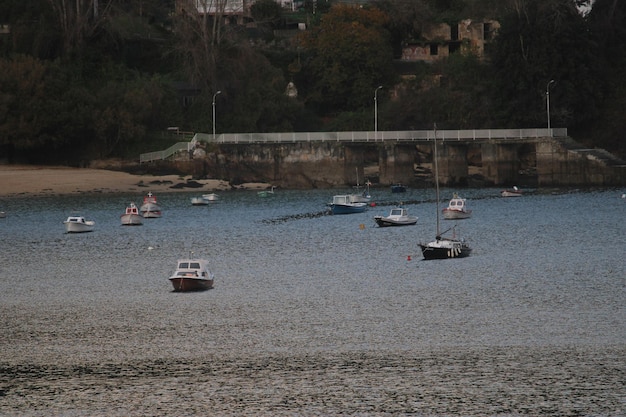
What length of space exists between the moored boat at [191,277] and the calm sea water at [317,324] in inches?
48.7

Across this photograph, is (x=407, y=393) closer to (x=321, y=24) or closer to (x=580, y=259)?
(x=580, y=259)

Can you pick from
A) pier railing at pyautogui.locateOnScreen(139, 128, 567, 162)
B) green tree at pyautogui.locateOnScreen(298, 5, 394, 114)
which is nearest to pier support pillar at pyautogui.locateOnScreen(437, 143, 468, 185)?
pier railing at pyautogui.locateOnScreen(139, 128, 567, 162)

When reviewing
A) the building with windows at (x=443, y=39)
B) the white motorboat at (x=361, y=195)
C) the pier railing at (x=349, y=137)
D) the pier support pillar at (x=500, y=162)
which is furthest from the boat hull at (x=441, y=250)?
the building with windows at (x=443, y=39)

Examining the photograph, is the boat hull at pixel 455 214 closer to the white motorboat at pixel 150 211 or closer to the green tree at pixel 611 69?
the white motorboat at pixel 150 211

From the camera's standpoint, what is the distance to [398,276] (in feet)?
255

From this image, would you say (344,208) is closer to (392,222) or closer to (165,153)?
(392,222)

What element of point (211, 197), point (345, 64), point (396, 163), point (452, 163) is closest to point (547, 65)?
point (452, 163)

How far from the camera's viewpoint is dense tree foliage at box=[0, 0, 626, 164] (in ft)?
494

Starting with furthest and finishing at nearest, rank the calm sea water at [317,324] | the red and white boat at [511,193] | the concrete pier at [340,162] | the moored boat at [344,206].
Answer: the concrete pier at [340,162], the red and white boat at [511,193], the moored boat at [344,206], the calm sea water at [317,324]

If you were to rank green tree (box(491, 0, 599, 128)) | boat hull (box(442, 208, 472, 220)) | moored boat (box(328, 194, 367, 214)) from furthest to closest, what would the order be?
green tree (box(491, 0, 599, 128)), moored boat (box(328, 194, 367, 214)), boat hull (box(442, 208, 472, 220))

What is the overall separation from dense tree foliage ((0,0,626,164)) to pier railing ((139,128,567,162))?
5.50 metres

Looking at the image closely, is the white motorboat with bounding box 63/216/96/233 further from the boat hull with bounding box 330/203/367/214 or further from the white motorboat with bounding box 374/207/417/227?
the boat hull with bounding box 330/203/367/214

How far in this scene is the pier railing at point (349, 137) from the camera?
14650cm

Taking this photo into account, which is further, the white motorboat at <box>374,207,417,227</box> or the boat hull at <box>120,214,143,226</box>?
the boat hull at <box>120,214,143,226</box>
